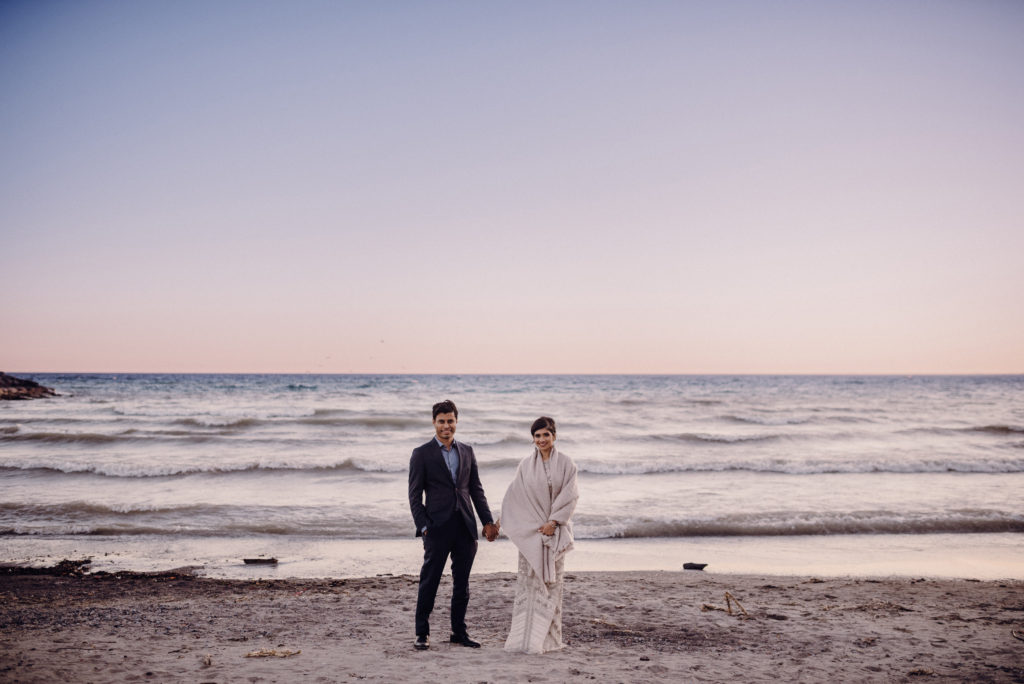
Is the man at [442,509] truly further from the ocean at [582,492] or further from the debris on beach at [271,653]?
the ocean at [582,492]

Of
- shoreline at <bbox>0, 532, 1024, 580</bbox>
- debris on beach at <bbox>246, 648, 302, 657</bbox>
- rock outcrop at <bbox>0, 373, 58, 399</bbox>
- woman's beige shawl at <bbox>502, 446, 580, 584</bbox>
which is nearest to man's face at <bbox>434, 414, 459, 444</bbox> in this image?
woman's beige shawl at <bbox>502, 446, 580, 584</bbox>

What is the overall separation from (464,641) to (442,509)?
3.83 ft

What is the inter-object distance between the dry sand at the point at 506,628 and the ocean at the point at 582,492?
3.35ft

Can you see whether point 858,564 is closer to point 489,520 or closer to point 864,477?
point 489,520

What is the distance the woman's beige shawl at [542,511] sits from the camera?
4645mm

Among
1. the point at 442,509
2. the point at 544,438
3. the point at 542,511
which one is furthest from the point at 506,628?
the point at 544,438

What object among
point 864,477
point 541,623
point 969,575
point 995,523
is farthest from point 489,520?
point 864,477

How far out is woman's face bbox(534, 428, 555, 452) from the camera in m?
4.60

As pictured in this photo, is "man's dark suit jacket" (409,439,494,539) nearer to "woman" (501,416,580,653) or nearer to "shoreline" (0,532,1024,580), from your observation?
"woman" (501,416,580,653)

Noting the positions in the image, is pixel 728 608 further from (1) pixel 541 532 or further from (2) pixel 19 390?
(2) pixel 19 390

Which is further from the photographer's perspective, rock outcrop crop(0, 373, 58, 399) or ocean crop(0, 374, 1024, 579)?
rock outcrop crop(0, 373, 58, 399)

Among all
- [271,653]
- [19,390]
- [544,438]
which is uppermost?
[544,438]

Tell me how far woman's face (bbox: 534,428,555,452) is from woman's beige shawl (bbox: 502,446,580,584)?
0.08 m

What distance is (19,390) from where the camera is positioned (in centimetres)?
3875
